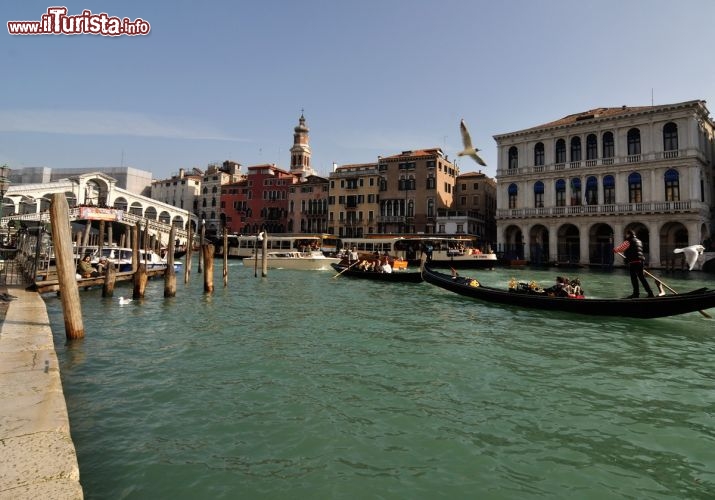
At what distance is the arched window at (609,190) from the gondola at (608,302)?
1001 inches

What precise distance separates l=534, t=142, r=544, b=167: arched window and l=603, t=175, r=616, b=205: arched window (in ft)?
18.2

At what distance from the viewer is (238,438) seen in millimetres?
4750

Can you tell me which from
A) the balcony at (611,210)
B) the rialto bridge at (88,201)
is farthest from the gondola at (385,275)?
the balcony at (611,210)

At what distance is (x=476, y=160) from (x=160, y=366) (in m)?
20.5

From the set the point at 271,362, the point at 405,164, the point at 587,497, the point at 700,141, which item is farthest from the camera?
the point at 405,164

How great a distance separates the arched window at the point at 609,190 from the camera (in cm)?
3512

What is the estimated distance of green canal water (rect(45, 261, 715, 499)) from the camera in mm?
4004

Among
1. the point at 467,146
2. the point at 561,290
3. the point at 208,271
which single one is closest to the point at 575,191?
the point at 467,146

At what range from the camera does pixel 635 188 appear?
34062mm

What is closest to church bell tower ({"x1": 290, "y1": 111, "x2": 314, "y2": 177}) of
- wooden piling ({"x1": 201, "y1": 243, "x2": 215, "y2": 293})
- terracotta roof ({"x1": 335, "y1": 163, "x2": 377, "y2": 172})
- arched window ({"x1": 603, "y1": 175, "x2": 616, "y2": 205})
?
terracotta roof ({"x1": 335, "y1": 163, "x2": 377, "y2": 172})

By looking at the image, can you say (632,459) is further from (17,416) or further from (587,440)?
(17,416)

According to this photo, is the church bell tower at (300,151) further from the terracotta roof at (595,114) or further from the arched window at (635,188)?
the arched window at (635,188)

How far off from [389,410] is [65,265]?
6421 mm

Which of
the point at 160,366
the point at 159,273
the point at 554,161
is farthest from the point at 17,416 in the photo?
the point at 554,161
